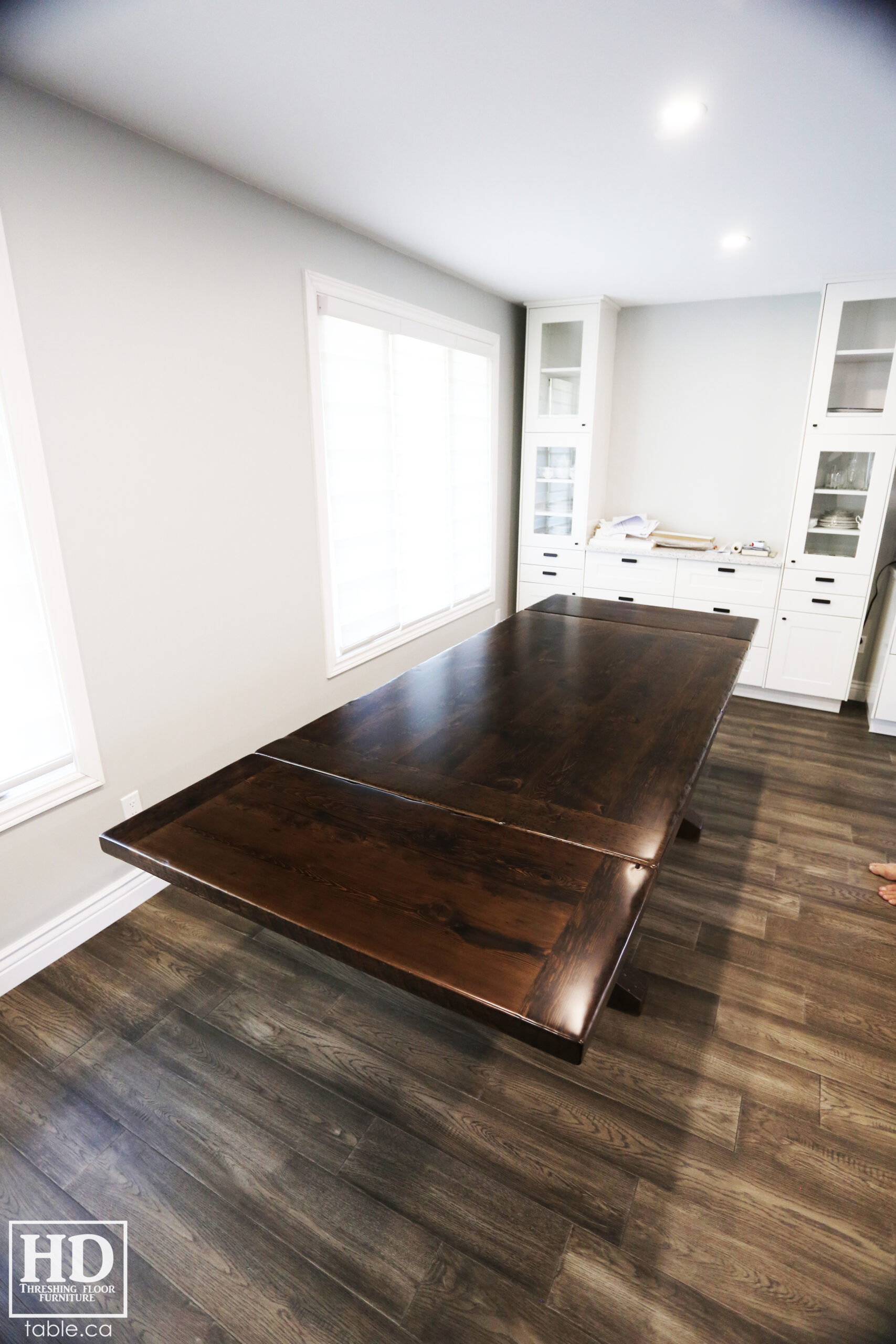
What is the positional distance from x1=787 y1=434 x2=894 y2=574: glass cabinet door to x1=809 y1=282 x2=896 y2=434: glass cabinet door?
0.28ft

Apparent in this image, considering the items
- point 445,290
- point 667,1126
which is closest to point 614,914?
point 667,1126

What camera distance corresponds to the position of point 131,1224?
50.7 inches

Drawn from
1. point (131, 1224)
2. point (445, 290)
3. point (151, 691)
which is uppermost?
point (445, 290)

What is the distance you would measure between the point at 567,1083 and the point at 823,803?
183cm

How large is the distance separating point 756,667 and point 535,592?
4.78ft

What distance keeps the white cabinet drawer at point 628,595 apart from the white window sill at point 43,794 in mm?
2953

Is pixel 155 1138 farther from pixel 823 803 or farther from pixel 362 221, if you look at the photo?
pixel 362 221

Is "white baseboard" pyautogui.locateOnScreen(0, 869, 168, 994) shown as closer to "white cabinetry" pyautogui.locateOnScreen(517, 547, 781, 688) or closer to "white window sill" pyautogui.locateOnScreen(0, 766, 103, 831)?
"white window sill" pyautogui.locateOnScreen(0, 766, 103, 831)

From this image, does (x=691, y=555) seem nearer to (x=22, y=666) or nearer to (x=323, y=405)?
(x=323, y=405)

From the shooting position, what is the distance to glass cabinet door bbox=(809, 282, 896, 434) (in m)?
3.27

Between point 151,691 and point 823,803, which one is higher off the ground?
point 151,691

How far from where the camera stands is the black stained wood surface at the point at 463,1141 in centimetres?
117

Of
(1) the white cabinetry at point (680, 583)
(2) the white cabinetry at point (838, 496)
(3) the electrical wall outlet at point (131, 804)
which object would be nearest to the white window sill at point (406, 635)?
(1) the white cabinetry at point (680, 583)

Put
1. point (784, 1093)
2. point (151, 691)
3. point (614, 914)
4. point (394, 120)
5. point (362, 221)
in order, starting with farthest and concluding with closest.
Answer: point (362, 221), point (151, 691), point (394, 120), point (784, 1093), point (614, 914)
